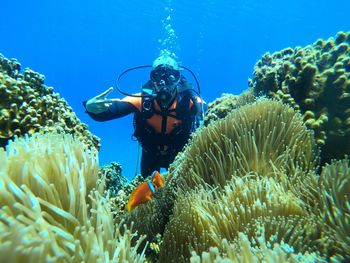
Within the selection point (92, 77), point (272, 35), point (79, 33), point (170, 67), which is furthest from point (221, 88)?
point (170, 67)

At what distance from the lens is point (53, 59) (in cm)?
9519

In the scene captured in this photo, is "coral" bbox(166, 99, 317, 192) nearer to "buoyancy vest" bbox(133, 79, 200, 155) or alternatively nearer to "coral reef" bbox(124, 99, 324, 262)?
"coral reef" bbox(124, 99, 324, 262)

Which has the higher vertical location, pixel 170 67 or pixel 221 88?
pixel 221 88

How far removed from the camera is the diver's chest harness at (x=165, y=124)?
6273 millimetres

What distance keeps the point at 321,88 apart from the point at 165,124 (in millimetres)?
2974

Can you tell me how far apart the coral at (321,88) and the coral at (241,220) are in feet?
6.66

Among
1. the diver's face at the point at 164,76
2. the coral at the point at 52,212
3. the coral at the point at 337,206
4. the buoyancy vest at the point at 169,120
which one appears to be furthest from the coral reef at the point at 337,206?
the diver's face at the point at 164,76

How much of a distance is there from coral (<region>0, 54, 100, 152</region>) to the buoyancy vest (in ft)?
4.42

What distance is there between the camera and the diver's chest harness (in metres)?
6.27

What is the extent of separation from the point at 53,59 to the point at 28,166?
10243 cm

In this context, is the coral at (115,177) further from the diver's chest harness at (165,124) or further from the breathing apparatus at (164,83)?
the breathing apparatus at (164,83)

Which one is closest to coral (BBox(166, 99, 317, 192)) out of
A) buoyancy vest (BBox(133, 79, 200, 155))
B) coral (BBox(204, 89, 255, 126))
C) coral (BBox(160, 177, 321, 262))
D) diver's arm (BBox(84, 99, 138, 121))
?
coral (BBox(160, 177, 321, 262))

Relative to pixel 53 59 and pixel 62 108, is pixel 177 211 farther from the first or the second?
pixel 53 59

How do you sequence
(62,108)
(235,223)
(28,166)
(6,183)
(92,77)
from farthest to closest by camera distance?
(92,77) → (62,108) → (235,223) → (28,166) → (6,183)
